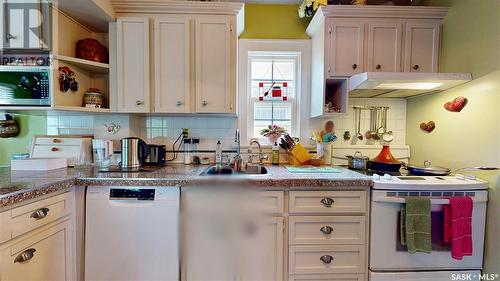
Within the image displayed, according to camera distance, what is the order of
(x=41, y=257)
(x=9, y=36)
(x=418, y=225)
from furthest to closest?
(x=9, y=36) < (x=418, y=225) < (x=41, y=257)

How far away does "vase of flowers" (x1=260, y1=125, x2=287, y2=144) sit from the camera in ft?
7.32

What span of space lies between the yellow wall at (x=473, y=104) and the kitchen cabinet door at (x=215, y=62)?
5.58 feet

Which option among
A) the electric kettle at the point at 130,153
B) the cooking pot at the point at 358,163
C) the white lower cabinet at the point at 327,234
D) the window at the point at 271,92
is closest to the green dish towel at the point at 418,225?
the white lower cabinet at the point at 327,234

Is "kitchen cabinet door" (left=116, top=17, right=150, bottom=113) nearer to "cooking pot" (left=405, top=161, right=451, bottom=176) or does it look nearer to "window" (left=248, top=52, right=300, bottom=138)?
"window" (left=248, top=52, right=300, bottom=138)

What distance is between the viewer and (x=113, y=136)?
212 cm

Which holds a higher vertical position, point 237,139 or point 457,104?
point 457,104

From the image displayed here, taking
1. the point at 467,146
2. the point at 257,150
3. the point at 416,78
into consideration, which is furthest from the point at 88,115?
the point at 467,146

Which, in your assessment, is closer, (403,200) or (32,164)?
(403,200)

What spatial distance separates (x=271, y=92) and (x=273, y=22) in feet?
2.21

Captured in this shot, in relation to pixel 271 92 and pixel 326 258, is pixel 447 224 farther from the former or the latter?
pixel 271 92

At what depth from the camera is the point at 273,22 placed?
90.8 inches

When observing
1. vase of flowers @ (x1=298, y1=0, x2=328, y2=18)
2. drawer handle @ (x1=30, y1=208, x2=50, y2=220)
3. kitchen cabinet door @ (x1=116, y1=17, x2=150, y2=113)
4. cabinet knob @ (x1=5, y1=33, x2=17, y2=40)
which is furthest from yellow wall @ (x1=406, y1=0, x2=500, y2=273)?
cabinet knob @ (x1=5, y1=33, x2=17, y2=40)

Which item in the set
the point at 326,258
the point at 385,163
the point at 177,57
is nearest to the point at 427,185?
the point at 385,163

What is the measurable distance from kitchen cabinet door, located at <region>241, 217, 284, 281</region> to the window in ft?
3.38
